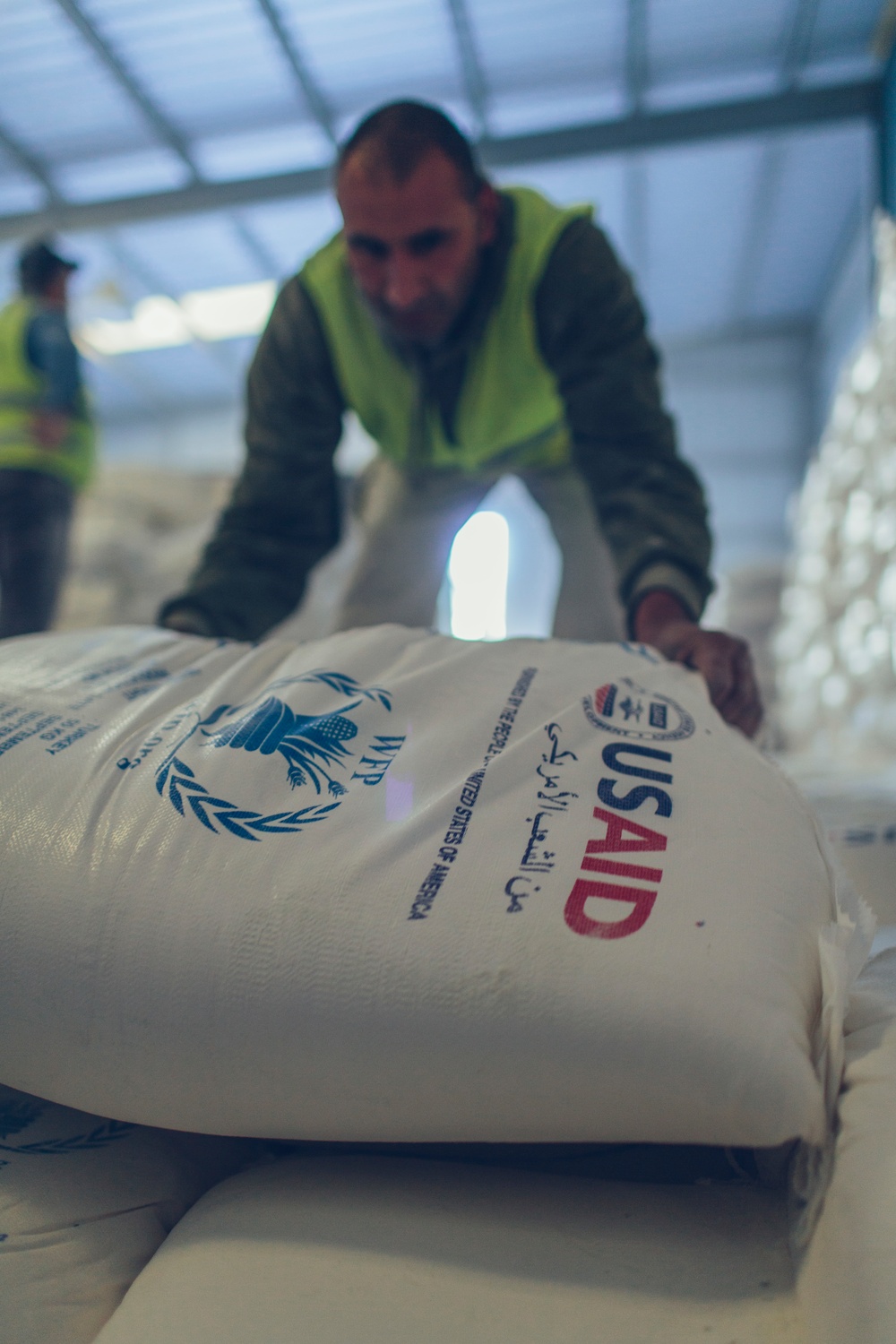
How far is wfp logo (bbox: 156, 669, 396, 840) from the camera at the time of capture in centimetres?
49

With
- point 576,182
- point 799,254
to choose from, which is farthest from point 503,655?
point 799,254

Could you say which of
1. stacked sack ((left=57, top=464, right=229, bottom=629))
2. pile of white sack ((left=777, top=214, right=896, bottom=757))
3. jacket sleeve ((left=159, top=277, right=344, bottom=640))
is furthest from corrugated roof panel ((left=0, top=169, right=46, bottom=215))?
jacket sleeve ((left=159, top=277, right=344, bottom=640))

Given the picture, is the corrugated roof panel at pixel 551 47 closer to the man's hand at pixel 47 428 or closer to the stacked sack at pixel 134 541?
the stacked sack at pixel 134 541

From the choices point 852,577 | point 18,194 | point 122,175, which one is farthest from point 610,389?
point 18,194

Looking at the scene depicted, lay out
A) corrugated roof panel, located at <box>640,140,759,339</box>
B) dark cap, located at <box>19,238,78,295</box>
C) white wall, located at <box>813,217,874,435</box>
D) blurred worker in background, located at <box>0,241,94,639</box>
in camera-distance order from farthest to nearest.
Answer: white wall, located at <box>813,217,874,435</box> → corrugated roof panel, located at <box>640,140,759,339</box> → dark cap, located at <box>19,238,78,295</box> → blurred worker in background, located at <box>0,241,94,639</box>

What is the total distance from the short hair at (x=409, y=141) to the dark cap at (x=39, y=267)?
1.26 metres

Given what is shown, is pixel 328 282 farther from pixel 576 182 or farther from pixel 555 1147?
pixel 576 182

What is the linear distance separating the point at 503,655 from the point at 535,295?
560 millimetres

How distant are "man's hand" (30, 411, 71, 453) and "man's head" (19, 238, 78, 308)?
0.95ft

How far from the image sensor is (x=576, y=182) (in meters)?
4.30

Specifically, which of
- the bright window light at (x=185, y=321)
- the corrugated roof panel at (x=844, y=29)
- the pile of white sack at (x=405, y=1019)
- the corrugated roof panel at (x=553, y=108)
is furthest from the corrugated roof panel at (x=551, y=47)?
the pile of white sack at (x=405, y=1019)

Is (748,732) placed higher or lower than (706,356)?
lower

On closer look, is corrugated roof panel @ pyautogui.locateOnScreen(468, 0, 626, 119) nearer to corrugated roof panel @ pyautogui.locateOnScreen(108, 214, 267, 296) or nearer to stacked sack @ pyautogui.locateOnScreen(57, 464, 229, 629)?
corrugated roof panel @ pyautogui.locateOnScreen(108, 214, 267, 296)

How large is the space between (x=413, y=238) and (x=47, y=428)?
1233mm
